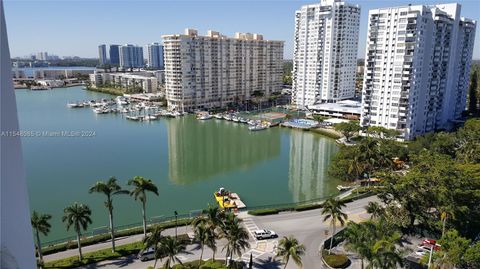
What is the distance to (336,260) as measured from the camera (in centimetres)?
1806

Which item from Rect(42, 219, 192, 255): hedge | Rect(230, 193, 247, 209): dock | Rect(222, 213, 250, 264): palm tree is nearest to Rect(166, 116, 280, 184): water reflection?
Rect(230, 193, 247, 209): dock

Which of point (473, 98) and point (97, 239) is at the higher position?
point (473, 98)

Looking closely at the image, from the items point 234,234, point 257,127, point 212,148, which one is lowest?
point 212,148

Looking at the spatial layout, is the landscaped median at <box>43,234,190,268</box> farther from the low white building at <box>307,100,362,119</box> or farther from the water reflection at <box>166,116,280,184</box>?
the low white building at <box>307,100,362,119</box>

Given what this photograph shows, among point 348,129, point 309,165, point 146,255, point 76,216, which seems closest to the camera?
point 76,216

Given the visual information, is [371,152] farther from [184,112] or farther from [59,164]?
[184,112]

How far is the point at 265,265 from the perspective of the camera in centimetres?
1798

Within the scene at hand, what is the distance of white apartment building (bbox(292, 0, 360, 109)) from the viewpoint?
68.0 metres

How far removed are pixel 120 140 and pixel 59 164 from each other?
12.4 metres

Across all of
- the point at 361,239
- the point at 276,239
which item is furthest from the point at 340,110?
the point at 361,239

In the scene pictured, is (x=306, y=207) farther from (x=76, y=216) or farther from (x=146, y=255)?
(x=76, y=216)

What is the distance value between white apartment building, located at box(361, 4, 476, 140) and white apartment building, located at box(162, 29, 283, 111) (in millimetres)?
35306

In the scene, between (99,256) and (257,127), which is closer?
(99,256)

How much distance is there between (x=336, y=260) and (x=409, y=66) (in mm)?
34321
